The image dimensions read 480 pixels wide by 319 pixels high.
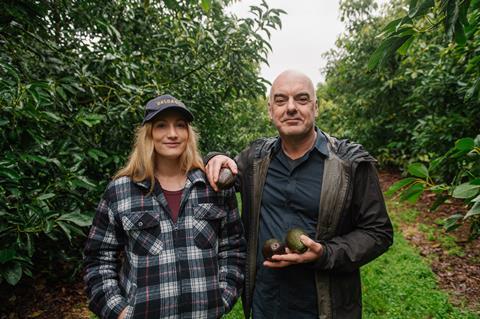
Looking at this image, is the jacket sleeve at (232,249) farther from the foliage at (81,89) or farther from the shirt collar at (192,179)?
the foliage at (81,89)

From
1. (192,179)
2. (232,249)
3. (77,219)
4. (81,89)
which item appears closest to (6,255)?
(77,219)

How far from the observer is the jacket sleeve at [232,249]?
183 centimetres

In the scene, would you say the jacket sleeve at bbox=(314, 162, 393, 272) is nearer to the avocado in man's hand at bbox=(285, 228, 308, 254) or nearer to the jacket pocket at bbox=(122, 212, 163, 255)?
the avocado in man's hand at bbox=(285, 228, 308, 254)

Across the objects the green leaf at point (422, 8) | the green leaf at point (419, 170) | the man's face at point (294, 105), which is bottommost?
the green leaf at point (419, 170)

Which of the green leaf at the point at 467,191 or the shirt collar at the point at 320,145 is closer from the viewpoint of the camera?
the green leaf at the point at 467,191

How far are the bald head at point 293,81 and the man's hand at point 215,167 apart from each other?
1.47 feet

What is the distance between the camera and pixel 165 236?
1670 millimetres

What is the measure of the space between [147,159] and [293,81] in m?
0.84

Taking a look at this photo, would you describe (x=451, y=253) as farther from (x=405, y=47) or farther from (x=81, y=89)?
(x=81, y=89)

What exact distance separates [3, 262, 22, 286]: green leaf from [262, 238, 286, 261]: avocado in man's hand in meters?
1.36

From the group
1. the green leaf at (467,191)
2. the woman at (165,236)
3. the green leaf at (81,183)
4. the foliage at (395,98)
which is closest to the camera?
the green leaf at (467,191)

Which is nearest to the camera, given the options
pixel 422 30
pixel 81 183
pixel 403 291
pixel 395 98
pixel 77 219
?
pixel 422 30

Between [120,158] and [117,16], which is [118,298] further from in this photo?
[117,16]

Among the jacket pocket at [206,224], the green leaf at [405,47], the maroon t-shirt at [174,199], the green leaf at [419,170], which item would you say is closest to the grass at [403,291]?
the jacket pocket at [206,224]
